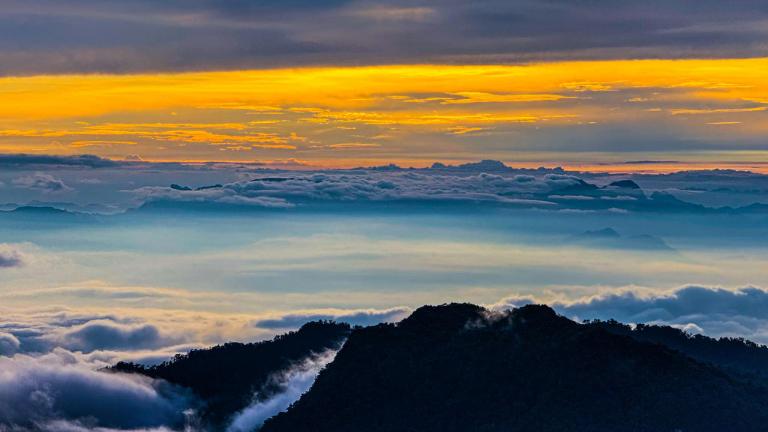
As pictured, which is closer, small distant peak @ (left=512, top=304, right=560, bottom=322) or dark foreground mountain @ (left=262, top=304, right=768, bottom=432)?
dark foreground mountain @ (left=262, top=304, right=768, bottom=432)

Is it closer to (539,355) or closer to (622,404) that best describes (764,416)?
(622,404)

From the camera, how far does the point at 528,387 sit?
181125 mm

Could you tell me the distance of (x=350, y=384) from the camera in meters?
191

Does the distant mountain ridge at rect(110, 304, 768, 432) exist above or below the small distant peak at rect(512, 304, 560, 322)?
below

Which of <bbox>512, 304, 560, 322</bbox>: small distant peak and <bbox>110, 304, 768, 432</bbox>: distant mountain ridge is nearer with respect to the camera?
<bbox>110, 304, 768, 432</bbox>: distant mountain ridge

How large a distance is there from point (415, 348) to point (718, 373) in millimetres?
52331

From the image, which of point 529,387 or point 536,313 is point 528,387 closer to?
point 529,387

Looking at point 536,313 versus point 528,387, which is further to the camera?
point 536,313

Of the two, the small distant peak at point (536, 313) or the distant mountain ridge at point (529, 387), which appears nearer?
the distant mountain ridge at point (529, 387)

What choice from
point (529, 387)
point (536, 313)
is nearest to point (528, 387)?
point (529, 387)

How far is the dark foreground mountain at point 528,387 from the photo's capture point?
17038 cm

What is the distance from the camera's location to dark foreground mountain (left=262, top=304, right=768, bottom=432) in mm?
170375

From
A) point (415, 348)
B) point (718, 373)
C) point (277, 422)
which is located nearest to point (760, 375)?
Answer: point (718, 373)

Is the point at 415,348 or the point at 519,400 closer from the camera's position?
the point at 519,400
